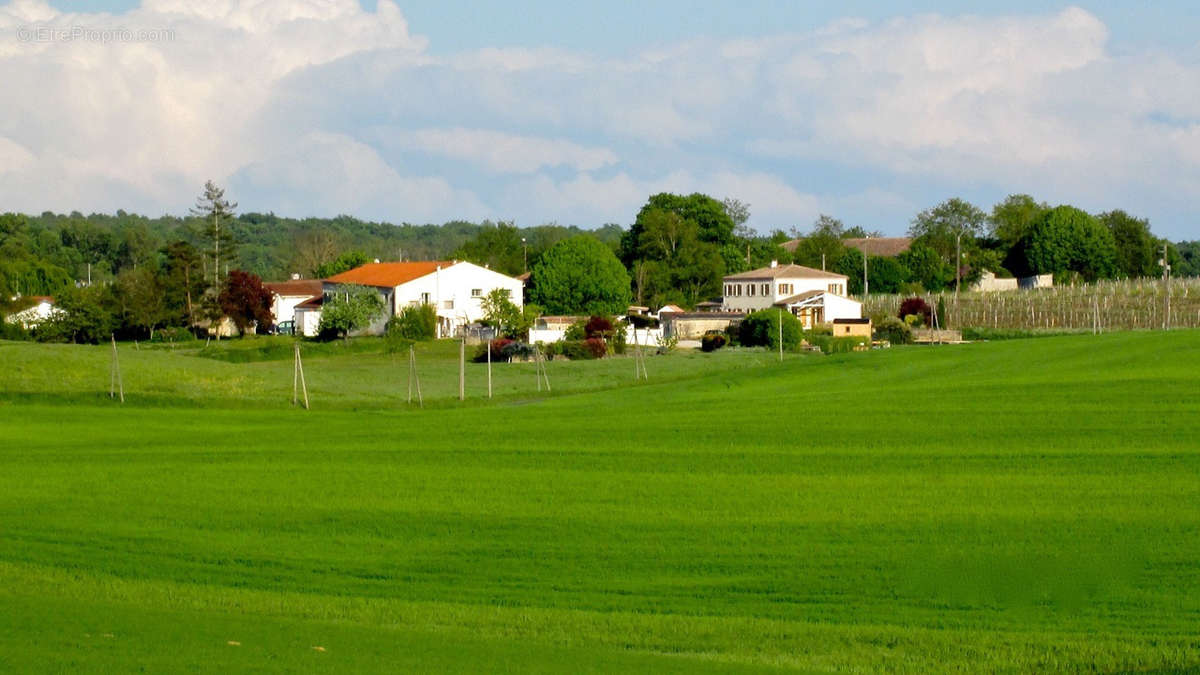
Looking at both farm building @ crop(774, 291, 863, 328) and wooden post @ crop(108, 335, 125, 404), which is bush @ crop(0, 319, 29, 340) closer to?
wooden post @ crop(108, 335, 125, 404)

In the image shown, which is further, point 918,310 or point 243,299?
point 243,299

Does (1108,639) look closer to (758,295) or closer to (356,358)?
(356,358)

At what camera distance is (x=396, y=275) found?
4574 inches

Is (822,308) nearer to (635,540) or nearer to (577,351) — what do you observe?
(577,351)

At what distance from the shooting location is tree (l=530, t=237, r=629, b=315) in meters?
118

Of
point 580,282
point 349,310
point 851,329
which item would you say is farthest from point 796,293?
point 349,310

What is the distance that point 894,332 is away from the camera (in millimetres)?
98312

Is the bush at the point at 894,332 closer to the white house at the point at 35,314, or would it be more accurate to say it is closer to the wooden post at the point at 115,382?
the wooden post at the point at 115,382

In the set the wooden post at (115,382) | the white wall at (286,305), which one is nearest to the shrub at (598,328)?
the wooden post at (115,382)

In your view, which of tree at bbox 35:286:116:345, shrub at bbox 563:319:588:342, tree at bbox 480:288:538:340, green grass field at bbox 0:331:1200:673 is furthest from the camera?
tree at bbox 480:288:538:340

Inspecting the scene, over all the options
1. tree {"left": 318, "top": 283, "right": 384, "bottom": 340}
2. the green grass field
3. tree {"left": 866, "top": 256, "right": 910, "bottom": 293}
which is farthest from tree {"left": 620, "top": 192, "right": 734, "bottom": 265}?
the green grass field

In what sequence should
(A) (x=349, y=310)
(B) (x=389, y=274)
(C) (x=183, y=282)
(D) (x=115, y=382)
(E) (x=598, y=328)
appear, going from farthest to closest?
(B) (x=389, y=274)
(C) (x=183, y=282)
(A) (x=349, y=310)
(E) (x=598, y=328)
(D) (x=115, y=382)

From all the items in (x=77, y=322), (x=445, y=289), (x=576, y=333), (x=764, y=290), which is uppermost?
(x=445, y=289)

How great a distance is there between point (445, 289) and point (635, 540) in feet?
303
